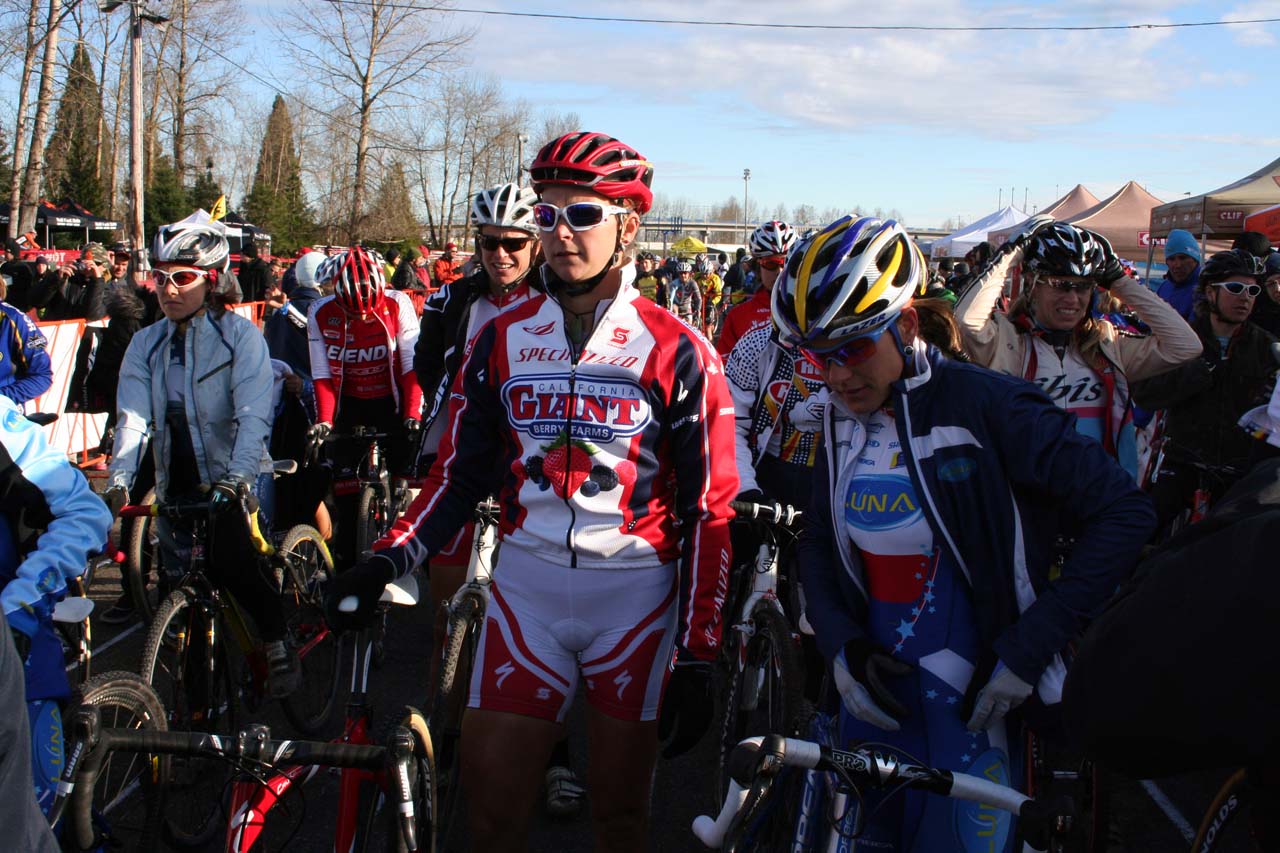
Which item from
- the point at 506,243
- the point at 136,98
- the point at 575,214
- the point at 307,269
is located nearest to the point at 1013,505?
the point at 575,214

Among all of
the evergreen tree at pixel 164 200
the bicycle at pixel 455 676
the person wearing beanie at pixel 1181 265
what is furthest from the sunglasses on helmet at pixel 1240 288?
the evergreen tree at pixel 164 200

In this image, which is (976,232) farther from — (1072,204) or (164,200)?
(164,200)

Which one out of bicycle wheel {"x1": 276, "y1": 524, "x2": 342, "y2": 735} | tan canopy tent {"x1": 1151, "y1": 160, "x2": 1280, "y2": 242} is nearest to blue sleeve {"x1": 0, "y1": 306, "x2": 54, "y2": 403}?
bicycle wheel {"x1": 276, "y1": 524, "x2": 342, "y2": 735}

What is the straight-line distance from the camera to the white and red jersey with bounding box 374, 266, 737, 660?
9.34 ft

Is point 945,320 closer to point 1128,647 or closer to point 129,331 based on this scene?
point 1128,647

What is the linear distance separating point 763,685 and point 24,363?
5178mm

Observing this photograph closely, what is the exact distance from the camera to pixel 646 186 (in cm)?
311

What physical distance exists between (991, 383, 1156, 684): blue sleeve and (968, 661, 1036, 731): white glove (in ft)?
0.07

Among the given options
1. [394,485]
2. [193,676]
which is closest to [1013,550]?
[193,676]

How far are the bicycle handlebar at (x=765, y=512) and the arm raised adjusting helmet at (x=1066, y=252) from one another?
55.4 inches

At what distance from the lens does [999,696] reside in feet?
7.58

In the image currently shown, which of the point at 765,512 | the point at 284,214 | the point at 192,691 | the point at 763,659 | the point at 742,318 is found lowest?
the point at 192,691

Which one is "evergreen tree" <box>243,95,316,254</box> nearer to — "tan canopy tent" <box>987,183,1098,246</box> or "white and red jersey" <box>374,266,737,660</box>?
"tan canopy tent" <box>987,183,1098,246</box>

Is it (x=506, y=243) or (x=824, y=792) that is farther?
(x=506, y=243)
